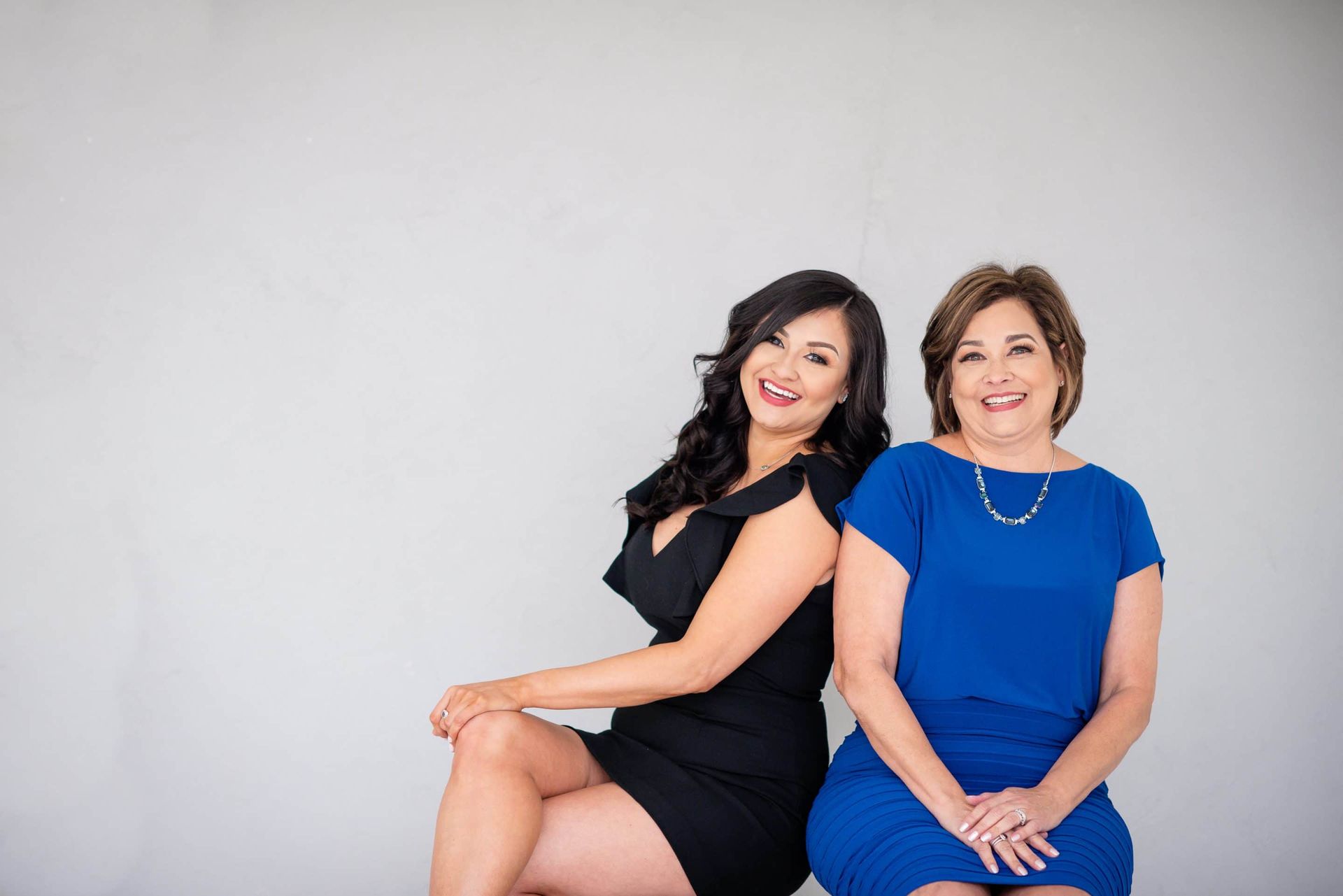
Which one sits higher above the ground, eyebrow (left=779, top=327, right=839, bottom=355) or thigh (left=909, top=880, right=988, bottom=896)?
eyebrow (left=779, top=327, right=839, bottom=355)

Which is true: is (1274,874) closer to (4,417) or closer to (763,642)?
(763,642)

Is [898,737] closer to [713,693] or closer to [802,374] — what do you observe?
[713,693]

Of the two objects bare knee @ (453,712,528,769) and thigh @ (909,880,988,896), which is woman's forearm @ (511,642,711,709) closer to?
bare knee @ (453,712,528,769)

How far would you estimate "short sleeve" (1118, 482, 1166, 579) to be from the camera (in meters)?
2.13

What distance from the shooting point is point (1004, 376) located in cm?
216

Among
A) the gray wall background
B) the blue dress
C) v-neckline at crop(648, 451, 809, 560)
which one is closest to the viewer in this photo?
the blue dress

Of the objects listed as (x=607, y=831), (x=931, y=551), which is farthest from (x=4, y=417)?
(x=931, y=551)

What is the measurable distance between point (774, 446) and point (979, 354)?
0.47 metres

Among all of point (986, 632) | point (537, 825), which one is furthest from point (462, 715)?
point (986, 632)

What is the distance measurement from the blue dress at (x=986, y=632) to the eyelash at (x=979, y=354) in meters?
0.23

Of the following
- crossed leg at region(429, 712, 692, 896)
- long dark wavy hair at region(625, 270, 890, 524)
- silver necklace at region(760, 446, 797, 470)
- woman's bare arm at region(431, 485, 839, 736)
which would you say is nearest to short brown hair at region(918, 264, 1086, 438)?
long dark wavy hair at region(625, 270, 890, 524)

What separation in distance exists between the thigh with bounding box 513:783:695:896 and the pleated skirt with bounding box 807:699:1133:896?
0.29m

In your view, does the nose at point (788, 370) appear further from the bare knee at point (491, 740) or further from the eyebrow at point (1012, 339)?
the bare knee at point (491, 740)

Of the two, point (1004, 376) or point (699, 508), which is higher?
point (1004, 376)
